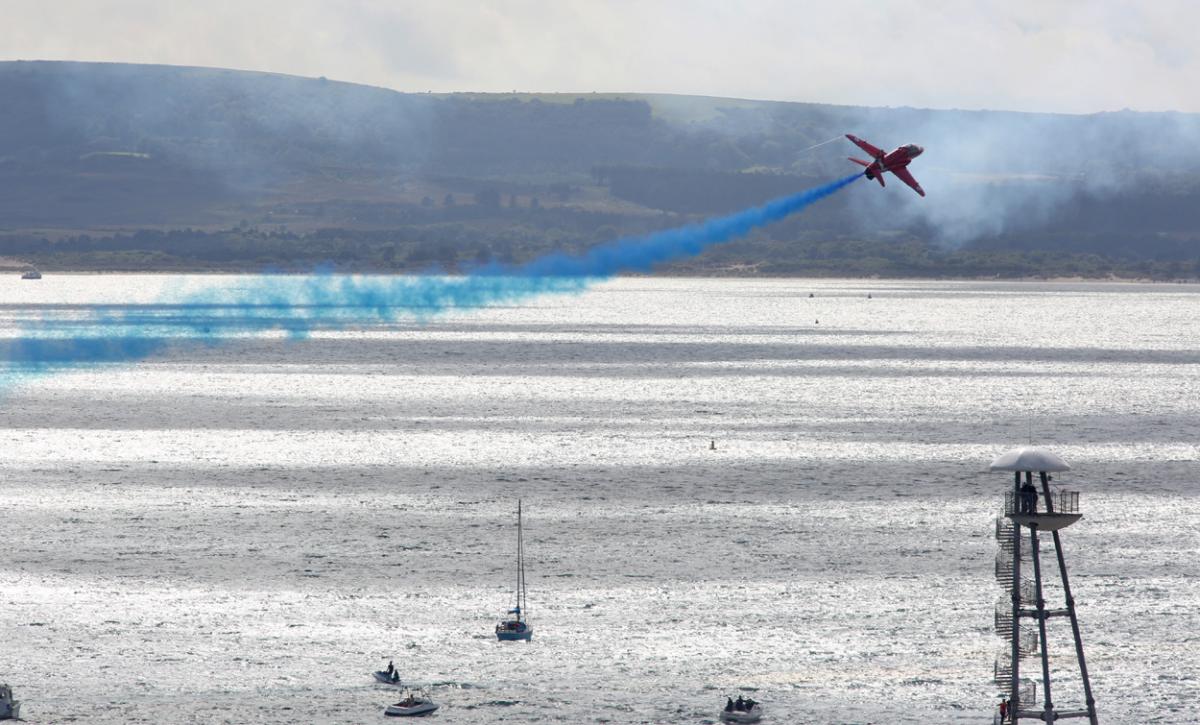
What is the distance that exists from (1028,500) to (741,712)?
7.90 metres

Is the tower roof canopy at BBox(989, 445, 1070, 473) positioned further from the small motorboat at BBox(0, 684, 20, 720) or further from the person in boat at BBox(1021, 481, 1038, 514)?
the small motorboat at BBox(0, 684, 20, 720)

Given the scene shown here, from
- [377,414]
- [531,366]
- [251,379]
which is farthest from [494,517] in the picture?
[531,366]

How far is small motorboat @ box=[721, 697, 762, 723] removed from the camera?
38.4 metres

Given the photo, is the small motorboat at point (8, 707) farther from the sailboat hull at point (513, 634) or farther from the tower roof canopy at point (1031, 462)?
the tower roof canopy at point (1031, 462)

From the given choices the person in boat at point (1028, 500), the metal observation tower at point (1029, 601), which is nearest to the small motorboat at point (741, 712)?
the metal observation tower at point (1029, 601)

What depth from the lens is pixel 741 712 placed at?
3856 cm

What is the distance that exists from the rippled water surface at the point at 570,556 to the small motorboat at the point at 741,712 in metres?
0.68

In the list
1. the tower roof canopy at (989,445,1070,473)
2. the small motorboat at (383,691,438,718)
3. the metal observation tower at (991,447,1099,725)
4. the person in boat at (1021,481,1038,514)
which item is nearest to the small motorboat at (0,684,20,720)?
the small motorboat at (383,691,438,718)

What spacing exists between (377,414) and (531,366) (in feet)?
152

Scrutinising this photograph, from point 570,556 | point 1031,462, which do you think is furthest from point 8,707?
point 1031,462

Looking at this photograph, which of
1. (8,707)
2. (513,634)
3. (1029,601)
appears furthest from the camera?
(513,634)

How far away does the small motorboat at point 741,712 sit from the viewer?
38.4 m

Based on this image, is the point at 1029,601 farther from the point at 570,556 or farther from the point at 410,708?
the point at 570,556

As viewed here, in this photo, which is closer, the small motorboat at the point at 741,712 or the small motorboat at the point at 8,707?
the small motorboat at the point at 8,707
